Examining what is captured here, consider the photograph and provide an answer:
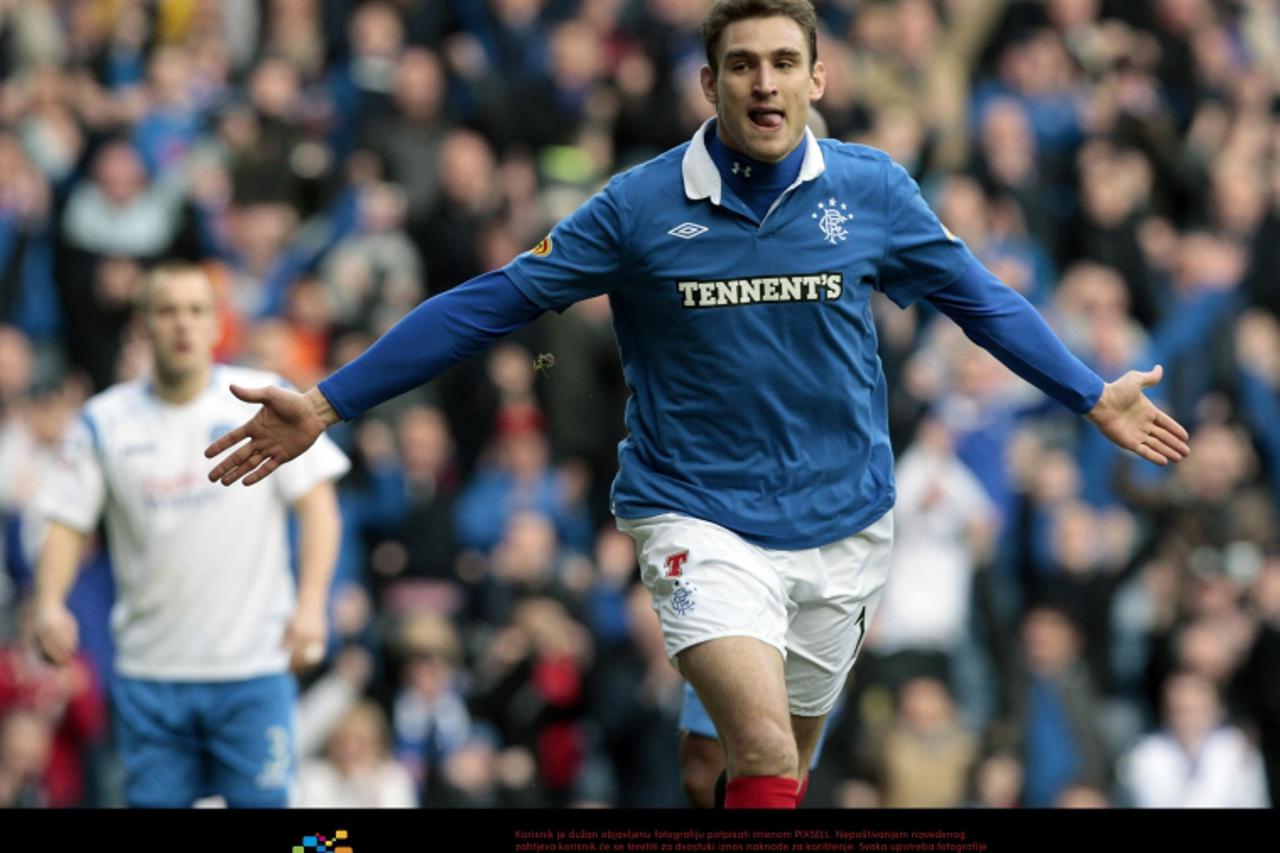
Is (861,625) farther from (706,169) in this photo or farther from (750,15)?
(750,15)

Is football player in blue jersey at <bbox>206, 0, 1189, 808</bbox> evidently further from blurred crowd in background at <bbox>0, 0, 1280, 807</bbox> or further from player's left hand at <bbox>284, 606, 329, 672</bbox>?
blurred crowd in background at <bbox>0, 0, 1280, 807</bbox>

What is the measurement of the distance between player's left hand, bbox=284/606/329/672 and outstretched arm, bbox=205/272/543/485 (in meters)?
2.18

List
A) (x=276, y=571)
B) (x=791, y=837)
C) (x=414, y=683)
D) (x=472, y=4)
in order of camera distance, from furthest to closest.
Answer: (x=472, y=4) → (x=414, y=683) → (x=276, y=571) → (x=791, y=837)

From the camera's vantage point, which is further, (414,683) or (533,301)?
(414,683)

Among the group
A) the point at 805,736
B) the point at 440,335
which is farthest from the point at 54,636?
the point at 805,736

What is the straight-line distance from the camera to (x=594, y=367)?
15.0 m

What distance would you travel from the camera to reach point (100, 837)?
26.3ft

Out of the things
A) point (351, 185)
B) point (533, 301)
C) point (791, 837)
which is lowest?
point (791, 837)

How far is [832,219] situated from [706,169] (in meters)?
0.43

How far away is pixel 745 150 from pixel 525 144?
28.4 feet

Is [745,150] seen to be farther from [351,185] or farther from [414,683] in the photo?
[351,185]

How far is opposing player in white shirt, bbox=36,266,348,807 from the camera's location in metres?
10.2

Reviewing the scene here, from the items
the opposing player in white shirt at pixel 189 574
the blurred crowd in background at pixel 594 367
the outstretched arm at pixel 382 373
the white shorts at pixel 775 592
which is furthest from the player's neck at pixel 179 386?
the blurred crowd in background at pixel 594 367

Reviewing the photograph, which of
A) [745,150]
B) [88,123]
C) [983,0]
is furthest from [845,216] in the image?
[983,0]
